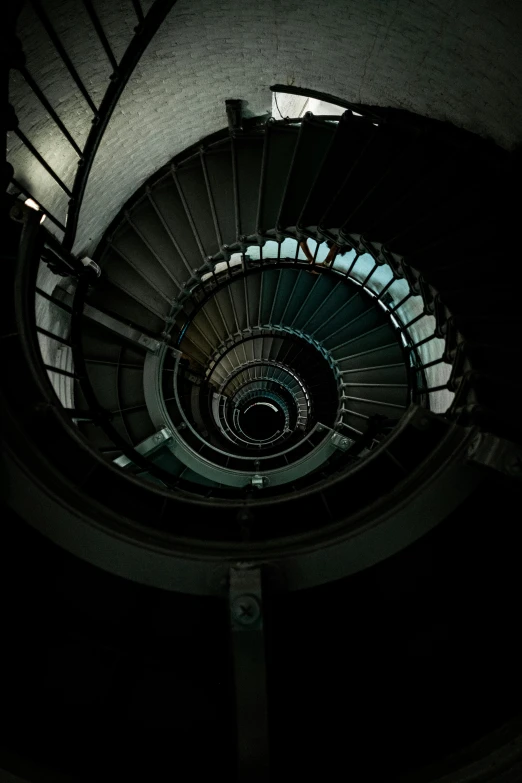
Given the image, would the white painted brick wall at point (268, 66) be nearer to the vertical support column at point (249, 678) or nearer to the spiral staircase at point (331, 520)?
the spiral staircase at point (331, 520)

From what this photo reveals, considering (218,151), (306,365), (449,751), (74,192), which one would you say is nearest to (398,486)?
(449,751)

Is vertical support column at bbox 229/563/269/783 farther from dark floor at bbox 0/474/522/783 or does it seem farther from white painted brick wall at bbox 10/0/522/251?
white painted brick wall at bbox 10/0/522/251

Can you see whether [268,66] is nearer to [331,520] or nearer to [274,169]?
[274,169]

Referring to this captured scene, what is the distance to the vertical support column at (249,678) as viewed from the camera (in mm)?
2836

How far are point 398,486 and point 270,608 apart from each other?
1373mm

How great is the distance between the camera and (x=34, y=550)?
3281 millimetres

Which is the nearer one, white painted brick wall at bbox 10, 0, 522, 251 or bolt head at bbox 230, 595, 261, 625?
bolt head at bbox 230, 595, 261, 625

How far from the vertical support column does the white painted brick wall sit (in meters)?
5.25

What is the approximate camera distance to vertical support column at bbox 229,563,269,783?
284 centimetres

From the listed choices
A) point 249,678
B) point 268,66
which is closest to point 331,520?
point 249,678

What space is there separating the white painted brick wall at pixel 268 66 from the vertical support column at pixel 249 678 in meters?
5.25

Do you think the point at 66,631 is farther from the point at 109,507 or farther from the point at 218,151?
the point at 218,151

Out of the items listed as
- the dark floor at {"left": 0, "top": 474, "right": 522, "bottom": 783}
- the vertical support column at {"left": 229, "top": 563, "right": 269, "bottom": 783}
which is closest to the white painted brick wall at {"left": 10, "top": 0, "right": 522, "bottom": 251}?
the dark floor at {"left": 0, "top": 474, "right": 522, "bottom": 783}

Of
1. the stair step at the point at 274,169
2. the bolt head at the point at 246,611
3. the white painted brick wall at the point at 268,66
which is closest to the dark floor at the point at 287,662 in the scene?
the bolt head at the point at 246,611
